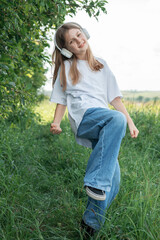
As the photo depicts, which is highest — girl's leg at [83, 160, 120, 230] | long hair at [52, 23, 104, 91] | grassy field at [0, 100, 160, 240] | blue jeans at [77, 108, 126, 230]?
long hair at [52, 23, 104, 91]

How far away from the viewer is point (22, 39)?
260cm

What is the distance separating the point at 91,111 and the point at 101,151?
0.37 m

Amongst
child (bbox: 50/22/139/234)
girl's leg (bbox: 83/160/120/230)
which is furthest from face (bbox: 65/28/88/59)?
girl's leg (bbox: 83/160/120/230)

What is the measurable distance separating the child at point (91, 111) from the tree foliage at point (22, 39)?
353 millimetres

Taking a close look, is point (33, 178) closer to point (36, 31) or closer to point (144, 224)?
point (144, 224)

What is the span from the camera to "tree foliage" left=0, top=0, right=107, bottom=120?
7.37ft

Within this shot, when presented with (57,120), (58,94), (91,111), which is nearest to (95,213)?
(91,111)

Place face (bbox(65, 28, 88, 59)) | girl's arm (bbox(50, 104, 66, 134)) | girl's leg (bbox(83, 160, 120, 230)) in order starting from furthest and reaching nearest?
face (bbox(65, 28, 88, 59)) < girl's arm (bbox(50, 104, 66, 134)) < girl's leg (bbox(83, 160, 120, 230))

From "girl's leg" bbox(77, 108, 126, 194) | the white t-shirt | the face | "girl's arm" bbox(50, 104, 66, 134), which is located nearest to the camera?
"girl's leg" bbox(77, 108, 126, 194)

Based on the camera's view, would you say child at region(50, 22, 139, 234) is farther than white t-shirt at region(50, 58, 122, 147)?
No

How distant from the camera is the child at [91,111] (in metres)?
1.77

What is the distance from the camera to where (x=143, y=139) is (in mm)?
4289

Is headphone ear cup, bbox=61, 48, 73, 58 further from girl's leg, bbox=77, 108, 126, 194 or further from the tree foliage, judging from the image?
girl's leg, bbox=77, 108, 126, 194

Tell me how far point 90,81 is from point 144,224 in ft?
4.23
